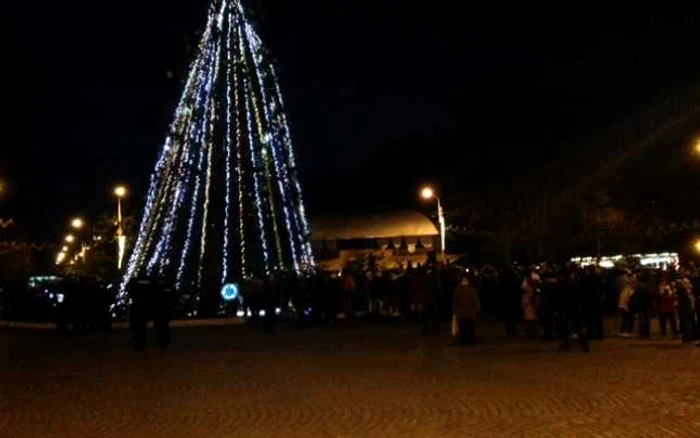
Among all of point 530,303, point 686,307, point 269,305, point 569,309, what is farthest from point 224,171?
point 686,307

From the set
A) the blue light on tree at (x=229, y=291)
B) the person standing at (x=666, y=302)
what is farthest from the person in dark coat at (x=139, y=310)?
the person standing at (x=666, y=302)

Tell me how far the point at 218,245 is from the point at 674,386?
20869mm

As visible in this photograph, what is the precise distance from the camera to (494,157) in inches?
1949

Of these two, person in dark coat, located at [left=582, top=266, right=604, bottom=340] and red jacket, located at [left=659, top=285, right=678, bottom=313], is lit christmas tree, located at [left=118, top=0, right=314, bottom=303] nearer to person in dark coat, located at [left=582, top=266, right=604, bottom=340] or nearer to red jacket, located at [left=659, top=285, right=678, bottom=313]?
person in dark coat, located at [left=582, top=266, right=604, bottom=340]

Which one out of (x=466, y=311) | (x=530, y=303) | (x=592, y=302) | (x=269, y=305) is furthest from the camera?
(x=269, y=305)

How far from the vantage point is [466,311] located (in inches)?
877

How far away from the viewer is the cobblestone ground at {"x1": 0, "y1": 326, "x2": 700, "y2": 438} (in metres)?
11.4

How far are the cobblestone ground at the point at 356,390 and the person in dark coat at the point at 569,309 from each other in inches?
15.4

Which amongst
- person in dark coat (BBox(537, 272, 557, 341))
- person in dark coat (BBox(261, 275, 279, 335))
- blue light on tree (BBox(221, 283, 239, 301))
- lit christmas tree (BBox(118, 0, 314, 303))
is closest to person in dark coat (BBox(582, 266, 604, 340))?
person in dark coat (BBox(537, 272, 557, 341))

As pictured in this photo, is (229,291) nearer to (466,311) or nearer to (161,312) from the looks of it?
(161,312)

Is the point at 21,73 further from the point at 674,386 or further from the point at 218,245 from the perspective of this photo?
the point at 674,386

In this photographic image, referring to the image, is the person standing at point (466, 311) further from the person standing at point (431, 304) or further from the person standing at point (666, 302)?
the person standing at point (666, 302)

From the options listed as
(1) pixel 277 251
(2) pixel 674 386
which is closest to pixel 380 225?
(1) pixel 277 251

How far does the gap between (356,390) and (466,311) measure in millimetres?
8152
